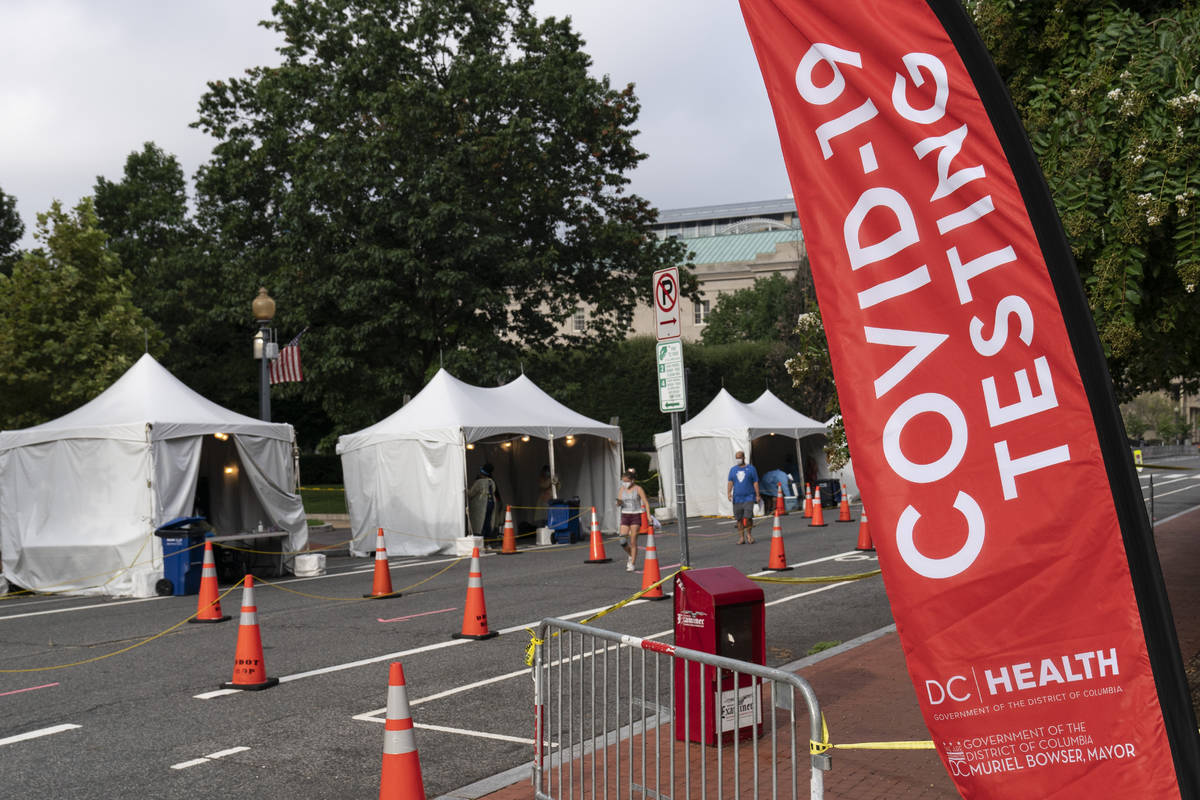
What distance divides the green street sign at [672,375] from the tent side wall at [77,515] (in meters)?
12.1

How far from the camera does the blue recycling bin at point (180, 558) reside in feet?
54.9

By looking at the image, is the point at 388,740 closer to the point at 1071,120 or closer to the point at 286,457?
the point at 1071,120

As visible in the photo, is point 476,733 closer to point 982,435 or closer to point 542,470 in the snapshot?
point 982,435

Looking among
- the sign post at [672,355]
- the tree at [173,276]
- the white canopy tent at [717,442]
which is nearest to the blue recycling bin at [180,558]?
the sign post at [672,355]

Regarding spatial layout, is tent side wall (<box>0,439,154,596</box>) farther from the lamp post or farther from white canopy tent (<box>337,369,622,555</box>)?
white canopy tent (<box>337,369,622,555</box>)

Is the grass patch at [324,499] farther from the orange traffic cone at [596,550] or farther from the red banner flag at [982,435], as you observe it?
the red banner flag at [982,435]

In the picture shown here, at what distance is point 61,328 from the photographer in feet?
106

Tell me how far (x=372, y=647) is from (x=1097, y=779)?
32.1 ft

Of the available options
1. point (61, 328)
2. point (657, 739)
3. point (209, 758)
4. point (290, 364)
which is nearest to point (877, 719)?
point (657, 739)

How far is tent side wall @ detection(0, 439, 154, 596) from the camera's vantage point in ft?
57.5

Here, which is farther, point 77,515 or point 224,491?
point 224,491

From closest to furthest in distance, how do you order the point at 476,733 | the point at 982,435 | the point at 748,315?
the point at 982,435 → the point at 476,733 → the point at 748,315

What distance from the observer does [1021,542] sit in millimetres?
2203

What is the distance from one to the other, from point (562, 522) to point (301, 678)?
1547 centimetres
